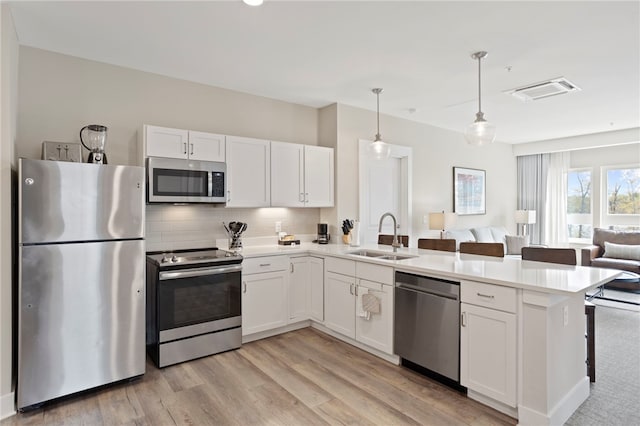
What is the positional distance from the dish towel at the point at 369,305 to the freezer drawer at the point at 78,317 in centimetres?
183

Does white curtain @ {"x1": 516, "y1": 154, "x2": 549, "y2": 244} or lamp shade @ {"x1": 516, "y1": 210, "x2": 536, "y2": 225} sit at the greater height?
white curtain @ {"x1": 516, "y1": 154, "x2": 549, "y2": 244}

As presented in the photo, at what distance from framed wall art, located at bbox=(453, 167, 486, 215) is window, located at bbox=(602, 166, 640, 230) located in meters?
2.30

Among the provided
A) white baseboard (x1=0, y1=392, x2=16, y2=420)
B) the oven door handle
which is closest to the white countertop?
the oven door handle

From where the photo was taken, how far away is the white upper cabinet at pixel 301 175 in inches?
159

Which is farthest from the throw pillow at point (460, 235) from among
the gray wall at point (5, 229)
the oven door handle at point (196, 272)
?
the gray wall at point (5, 229)

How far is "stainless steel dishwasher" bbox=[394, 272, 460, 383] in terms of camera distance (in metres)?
2.55

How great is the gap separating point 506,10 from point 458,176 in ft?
13.5

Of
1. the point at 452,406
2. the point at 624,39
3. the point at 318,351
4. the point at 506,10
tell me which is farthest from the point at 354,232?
the point at 624,39

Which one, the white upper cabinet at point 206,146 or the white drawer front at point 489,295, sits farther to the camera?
the white upper cabinet at point 206,146

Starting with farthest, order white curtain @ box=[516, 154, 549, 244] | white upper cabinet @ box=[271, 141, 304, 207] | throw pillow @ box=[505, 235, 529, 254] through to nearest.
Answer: white curtain @ box=[516, 154, 549, 244]
throw pillow @ box=[505, 235, 529, 254]
white upper cabinet @ box=[271, 141, 304, 207]

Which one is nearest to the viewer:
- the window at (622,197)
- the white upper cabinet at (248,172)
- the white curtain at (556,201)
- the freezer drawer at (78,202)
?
the freezer drawer at (78,202)

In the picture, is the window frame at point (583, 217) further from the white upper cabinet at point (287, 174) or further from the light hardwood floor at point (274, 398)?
the light hardwood floor at point (274, 398)

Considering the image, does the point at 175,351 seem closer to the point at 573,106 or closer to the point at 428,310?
the point at 428,310

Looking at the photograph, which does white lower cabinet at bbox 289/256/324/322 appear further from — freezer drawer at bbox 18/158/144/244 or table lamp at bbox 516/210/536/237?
table lamp at bbox 516/210/536/237
